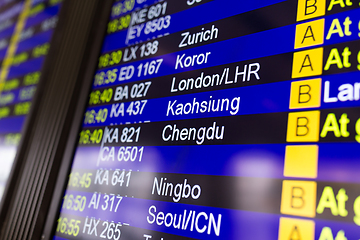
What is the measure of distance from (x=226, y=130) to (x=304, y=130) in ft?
0.88

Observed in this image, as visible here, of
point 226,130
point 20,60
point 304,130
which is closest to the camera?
point 304,130

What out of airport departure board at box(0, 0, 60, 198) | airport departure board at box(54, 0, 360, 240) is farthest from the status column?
airport departure board at box(0, 0, 60, 198)

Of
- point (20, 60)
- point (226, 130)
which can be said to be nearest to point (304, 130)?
point (226, 130)

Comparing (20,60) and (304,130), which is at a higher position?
(20,60)

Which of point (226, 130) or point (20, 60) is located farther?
point (20, 60)

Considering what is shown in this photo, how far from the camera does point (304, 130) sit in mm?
954

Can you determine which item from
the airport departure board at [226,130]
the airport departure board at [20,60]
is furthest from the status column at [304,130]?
the airport departure board at [20,60]

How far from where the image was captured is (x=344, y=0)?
1.01 metres

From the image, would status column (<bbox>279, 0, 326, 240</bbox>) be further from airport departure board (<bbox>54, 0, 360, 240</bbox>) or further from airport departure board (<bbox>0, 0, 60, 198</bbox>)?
airport departure board (<bbox>0, 0, 60, 198</bbox>)

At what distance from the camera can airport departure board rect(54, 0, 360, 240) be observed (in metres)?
0.90

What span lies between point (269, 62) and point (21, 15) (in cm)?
259

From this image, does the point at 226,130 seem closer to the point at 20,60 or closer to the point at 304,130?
the point at 304,130

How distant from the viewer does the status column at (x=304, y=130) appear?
88cm

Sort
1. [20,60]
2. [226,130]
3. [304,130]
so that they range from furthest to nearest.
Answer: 1. [20,60]
2. [226,130]
3. [304,130]
